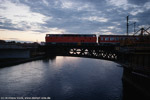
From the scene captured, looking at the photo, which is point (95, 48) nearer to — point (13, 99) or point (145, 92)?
point (145, 92)

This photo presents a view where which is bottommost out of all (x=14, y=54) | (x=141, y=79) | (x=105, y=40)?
(x=141, y=79)

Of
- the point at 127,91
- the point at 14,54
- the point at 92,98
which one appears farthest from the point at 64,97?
the point at 14,54

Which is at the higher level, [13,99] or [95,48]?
[95,48]

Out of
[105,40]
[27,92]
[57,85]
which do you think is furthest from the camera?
[105,40]

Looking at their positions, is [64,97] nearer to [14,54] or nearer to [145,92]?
[145,92]

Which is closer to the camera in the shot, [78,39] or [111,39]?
[111,39]

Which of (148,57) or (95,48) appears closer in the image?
(148,57)

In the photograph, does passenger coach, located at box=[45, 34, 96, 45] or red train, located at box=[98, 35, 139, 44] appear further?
passenger coach, located at box=[45, 34, 96, 45]

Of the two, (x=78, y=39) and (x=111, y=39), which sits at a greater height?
(x=78, y=39)

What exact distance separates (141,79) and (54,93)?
1779cm

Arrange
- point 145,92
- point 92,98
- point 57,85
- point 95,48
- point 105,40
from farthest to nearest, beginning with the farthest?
point 105,40
point 95,48
point 57,85
point 92,98
point 145,92

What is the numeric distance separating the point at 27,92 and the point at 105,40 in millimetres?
35418

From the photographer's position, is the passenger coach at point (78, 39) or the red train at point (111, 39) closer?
the red train at point (111, 39)

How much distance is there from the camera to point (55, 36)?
5003 cm
